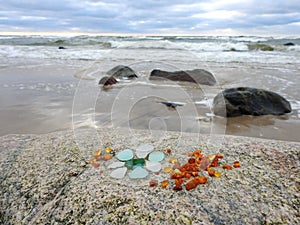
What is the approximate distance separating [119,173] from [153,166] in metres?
0.26

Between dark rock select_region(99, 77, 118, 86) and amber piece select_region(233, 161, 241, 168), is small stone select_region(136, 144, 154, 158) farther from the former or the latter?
dark rock select_region(99, 77, 118, 86)

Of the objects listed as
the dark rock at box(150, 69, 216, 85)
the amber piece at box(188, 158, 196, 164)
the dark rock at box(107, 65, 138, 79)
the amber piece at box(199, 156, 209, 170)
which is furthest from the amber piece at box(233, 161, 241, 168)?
the dark rock at box(107, 65, 138, 79)

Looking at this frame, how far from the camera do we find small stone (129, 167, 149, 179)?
1.82 m

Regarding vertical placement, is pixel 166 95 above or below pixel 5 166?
below

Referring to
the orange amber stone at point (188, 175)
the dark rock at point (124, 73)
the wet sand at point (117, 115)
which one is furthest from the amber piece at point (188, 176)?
the dark rock at point (124, 73)

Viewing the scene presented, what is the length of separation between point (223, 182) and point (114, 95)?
12.9 feet

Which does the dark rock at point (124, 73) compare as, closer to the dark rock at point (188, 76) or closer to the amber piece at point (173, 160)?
the dark rock at point (188, 76)

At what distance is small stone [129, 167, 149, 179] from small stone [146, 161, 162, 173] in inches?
2.3

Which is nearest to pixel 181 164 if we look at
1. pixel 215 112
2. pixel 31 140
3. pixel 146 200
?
pixel 146 200

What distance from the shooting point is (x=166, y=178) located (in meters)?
1.83

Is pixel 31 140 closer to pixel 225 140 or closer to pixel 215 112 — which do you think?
pixel 225 140

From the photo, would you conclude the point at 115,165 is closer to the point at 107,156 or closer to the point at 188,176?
the point at 107,156

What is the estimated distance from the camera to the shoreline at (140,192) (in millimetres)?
1508

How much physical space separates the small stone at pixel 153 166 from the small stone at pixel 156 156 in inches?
2.1
